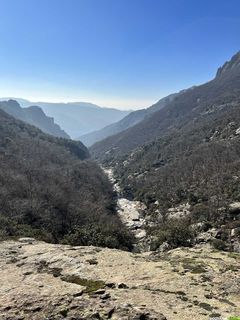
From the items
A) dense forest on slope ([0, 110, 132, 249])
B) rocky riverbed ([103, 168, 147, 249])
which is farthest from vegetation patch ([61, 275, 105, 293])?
rocky riverbed ([103, 168, 147, 249])

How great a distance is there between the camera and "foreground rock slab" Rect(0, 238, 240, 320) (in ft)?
63.9

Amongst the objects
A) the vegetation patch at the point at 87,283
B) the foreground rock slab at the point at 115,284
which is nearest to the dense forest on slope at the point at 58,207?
the foreground rock slab at the point at 115,284

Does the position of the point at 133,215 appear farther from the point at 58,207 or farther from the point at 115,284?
the point at 115,284

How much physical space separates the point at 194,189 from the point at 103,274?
94813 millimetres

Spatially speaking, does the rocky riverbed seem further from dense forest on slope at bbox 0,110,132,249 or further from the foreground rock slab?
the foreground rock slab

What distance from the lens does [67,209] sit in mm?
95688

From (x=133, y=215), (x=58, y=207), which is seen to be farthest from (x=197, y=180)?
(x=58, y=207)

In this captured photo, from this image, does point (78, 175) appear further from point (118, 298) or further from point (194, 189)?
point (118, 298)

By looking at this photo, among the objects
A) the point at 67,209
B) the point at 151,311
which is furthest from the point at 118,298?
the point at 67,209

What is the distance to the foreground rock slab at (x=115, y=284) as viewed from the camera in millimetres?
19469

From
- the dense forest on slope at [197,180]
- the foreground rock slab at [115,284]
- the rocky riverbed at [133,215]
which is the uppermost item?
the foreground rock slab at [115,284]

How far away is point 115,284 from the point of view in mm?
23734

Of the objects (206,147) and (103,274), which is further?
(206,147)

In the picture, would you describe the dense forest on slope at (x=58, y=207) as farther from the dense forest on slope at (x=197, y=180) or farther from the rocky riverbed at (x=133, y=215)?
the dense forest on slope at (x=197, y=180)
